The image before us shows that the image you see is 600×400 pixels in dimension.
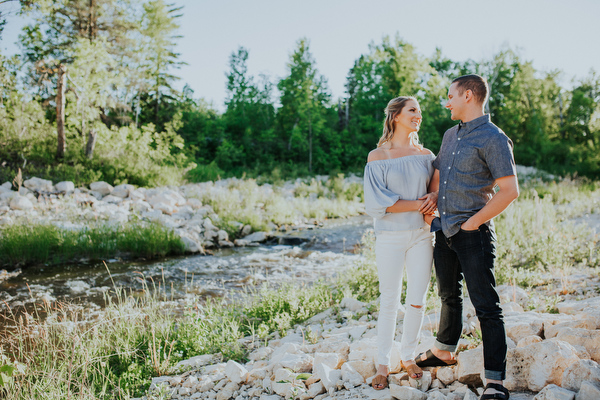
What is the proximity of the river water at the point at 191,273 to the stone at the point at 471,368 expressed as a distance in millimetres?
3191

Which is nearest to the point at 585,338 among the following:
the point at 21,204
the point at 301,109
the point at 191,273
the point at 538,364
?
the point at 538,364

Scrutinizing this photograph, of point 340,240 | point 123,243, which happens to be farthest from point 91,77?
point 340,240

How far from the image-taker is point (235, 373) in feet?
9.72

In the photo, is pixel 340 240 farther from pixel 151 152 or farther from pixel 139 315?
pixel 151 152

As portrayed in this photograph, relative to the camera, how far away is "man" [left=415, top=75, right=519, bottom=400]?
216cm

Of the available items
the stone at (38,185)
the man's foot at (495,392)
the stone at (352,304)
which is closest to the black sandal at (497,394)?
the man's foot at (495,392)

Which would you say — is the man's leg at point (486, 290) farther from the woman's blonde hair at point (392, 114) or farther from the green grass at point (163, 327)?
the green grass at point (163, 327)

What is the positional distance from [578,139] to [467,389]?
3418cm

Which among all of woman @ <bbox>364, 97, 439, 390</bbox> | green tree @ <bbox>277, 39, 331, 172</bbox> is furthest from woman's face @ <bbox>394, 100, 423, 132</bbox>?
green tree @ <bbox>277, 39, 331, 172</bbox>

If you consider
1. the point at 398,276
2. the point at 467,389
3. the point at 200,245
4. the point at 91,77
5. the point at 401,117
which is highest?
the point at 91,77

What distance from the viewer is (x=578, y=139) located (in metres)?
29.2

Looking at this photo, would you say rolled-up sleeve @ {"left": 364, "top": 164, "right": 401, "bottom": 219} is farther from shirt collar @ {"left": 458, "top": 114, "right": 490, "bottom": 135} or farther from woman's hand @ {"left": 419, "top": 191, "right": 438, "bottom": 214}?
shirt collar @ {"left": 458, "top": 114, "right": 490, "bottom": 135}

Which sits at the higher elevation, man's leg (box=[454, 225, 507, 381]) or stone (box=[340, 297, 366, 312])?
man's leg (box=[454, 225, 507, 381])

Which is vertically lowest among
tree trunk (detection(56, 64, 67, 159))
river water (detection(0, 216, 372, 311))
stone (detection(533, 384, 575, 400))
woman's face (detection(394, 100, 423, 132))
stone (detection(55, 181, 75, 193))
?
river water (detection(0, 216, 372, 311))
